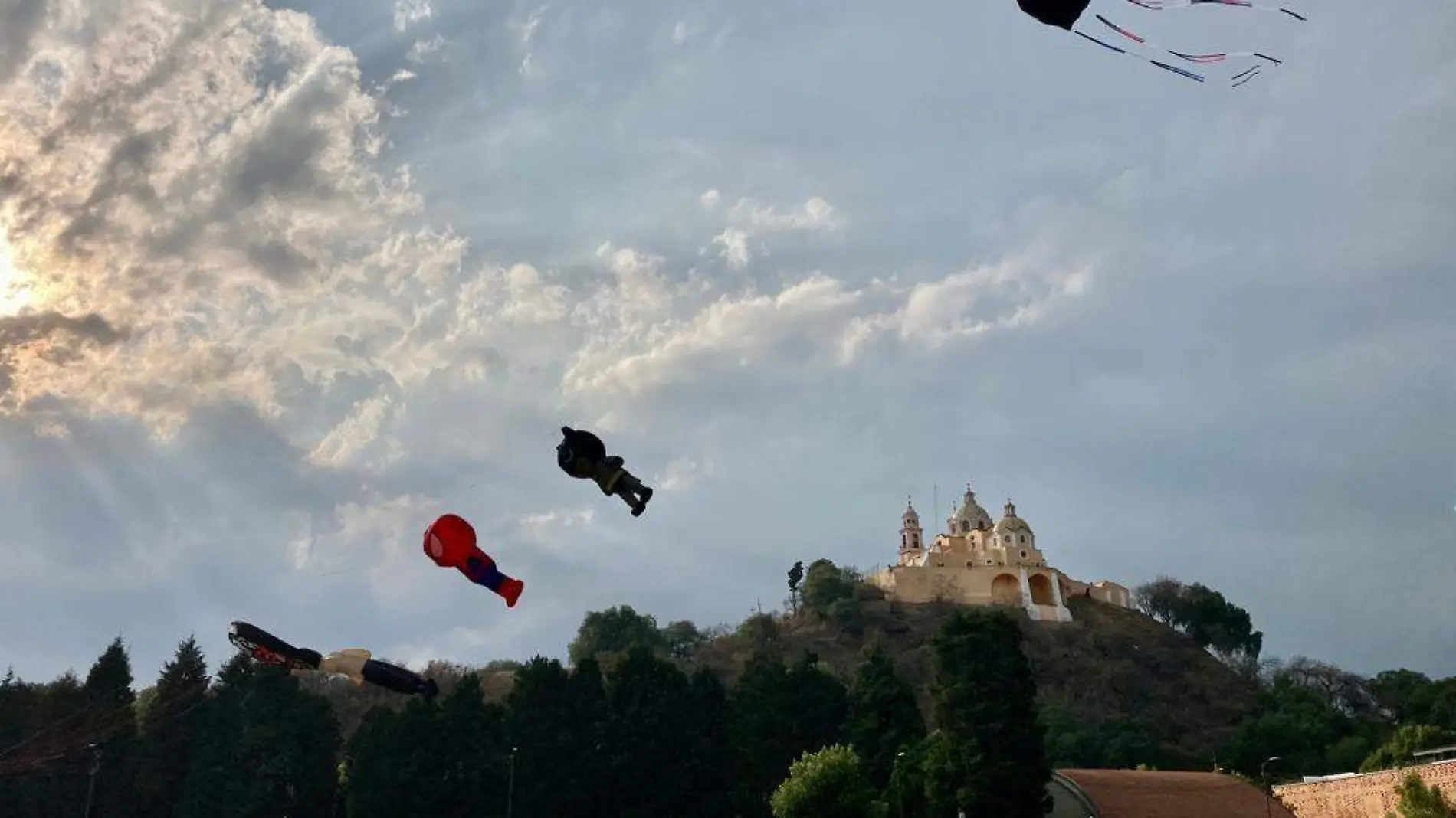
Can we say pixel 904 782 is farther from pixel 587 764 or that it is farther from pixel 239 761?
pixel 239 761

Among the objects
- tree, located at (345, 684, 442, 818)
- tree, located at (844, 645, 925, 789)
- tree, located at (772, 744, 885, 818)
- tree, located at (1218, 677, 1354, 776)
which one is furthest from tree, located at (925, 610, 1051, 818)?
tree, located at (1218, 677, 1354, 776)

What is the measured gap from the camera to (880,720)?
2547 inches

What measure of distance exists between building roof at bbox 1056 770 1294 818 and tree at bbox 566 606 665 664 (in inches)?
3762

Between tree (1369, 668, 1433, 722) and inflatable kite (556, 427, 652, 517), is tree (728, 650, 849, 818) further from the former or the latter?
tree (1369, 668, 1433, 722)

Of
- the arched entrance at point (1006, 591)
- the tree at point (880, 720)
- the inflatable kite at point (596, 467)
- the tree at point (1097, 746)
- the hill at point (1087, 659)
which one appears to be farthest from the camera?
the arched entrance at point (1006, 591)

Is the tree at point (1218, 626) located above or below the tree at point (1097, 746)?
above

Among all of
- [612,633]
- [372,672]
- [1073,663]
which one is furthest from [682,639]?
[372,672]

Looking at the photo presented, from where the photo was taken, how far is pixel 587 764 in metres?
64.7

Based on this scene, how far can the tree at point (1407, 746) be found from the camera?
77.8 metres

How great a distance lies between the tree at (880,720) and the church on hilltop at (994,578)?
299 ft

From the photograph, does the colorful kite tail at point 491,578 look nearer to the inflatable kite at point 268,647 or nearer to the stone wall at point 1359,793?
the inflatable kite at point 268,647

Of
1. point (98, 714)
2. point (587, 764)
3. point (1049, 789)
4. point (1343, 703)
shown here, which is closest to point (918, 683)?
point (1343, 703)

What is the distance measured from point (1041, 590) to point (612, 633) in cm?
5503

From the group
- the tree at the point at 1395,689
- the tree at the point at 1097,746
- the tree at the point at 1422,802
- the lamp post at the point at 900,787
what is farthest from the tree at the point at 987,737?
the tree at the point at 1395,689
